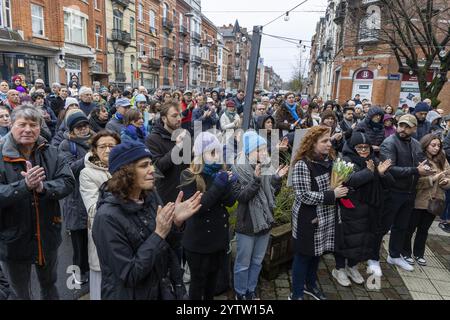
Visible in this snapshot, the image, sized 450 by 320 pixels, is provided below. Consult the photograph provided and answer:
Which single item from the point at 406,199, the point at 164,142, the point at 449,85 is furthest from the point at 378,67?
the point at 164,142

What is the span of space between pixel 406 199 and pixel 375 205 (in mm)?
787

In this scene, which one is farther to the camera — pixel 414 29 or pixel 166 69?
pixel 166 69

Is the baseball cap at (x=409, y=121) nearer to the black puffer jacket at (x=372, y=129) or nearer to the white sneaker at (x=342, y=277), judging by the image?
the black puffer jacket at (x=372, y=129)

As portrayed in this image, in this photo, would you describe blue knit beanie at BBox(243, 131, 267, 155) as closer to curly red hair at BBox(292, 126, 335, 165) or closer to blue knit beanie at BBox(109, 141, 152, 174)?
curly red hair at BBox(292, 126, 335, 165)

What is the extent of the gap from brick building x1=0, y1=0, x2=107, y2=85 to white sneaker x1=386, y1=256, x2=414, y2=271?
1879 centimetres

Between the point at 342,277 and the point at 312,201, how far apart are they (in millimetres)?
1443

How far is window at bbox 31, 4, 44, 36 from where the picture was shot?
18641mm

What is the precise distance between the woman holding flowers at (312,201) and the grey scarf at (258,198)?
0.31 m

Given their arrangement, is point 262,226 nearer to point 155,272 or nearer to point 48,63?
point 155,272

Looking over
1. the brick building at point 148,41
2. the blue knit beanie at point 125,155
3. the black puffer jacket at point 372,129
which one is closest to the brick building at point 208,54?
the brick building at point 148,41

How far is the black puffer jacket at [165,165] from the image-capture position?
11.6 feet

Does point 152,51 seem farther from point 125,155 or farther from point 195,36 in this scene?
point 125,155

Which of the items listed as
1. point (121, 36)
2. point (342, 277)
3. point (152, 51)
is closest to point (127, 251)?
point (342, 277)

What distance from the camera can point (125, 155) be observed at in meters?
2.12
